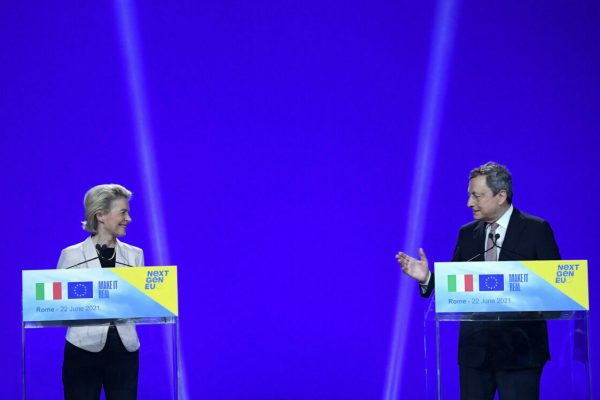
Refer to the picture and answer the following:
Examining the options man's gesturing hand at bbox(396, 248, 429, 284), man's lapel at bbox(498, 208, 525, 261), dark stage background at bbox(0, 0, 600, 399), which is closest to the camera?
man's lapel at bbox(498, 208, 525, 261)

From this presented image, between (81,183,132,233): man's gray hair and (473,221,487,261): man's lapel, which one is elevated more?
(81,183,132,233): man's gray hair

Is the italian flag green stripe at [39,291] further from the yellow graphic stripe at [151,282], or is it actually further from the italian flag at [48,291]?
the yellow graphic stripe at [151,282]

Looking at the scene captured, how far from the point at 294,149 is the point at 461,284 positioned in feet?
8.39

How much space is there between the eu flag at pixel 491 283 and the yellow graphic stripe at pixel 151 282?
3.89 ft

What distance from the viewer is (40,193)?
5.42 m

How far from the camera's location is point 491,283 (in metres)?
3.18

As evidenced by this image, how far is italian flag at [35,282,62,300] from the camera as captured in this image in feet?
10.5

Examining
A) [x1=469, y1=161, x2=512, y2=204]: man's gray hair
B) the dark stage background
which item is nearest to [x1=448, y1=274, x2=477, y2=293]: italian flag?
[x1=469, y1=161, x2=512, y2=204]: man's gray hair

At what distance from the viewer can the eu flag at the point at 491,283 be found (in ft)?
10.4

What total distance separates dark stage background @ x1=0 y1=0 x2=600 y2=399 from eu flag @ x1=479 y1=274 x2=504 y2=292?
2.34 m

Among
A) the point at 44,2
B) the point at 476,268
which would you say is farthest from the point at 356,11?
the point at 476,268

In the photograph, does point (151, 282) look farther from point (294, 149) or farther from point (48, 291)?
point (294, 149)

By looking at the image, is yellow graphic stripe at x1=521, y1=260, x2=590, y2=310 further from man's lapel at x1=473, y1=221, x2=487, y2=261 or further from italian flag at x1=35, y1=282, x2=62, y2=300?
italian flag at x1=35, y1=282, x2=62, y2=300

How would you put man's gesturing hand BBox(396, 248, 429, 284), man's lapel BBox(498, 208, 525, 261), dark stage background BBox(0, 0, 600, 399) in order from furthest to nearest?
dark stage background BBox(0, 0, 600, 399), man's gesturing hand BBox(396, 248, 429, 284), man's lapel BBox(498, 208, 525, 261)
